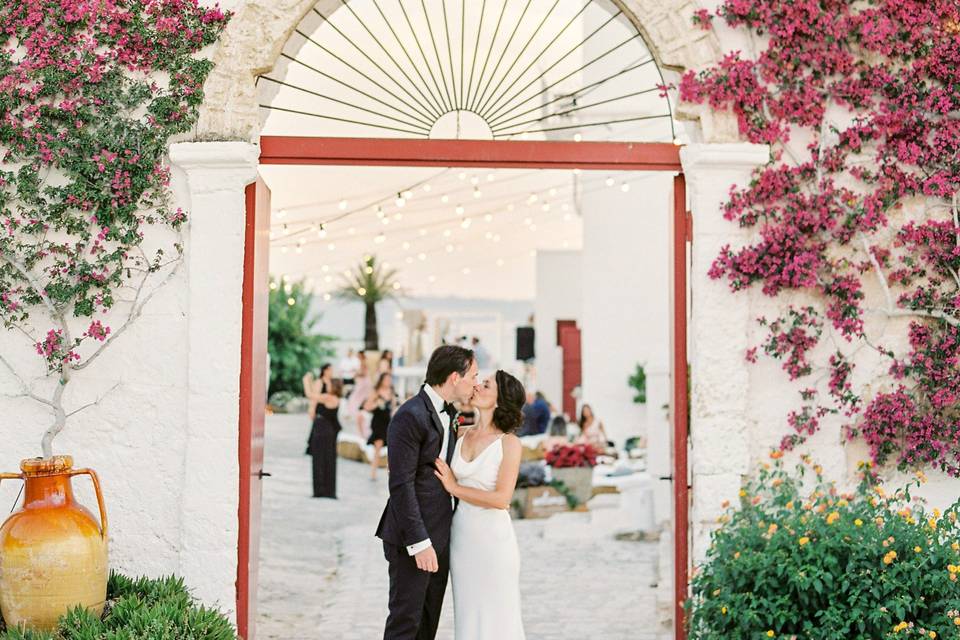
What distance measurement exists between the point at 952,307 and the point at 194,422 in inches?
139

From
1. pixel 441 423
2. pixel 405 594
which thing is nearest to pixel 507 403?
pixel 441 423

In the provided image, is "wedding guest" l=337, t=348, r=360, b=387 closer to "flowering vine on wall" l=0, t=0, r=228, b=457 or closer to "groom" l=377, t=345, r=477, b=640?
"flowering vine on wall" l=0, t=0, r=228, b=457

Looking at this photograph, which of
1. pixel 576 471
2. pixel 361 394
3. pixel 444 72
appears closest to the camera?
pixel 576 471

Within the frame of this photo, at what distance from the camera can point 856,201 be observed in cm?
467

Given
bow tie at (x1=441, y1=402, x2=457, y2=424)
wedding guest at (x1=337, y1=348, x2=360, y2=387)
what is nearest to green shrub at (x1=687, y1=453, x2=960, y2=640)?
bow tie at (x1=441, y1=402, x2=457, y2=424)

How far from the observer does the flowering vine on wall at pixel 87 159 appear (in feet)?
14.8

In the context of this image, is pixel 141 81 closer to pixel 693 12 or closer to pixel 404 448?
pixel 404 448

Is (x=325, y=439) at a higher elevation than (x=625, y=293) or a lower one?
lower

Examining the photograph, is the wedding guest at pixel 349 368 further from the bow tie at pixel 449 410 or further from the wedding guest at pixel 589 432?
the bow tie at pixel 449 410

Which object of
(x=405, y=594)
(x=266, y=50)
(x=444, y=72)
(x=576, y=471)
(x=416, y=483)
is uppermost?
(x=444, y=72)

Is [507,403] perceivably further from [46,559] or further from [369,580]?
[369,580]

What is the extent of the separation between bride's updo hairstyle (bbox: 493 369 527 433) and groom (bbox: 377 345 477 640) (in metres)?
0.14

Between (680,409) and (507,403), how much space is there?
0.87 m

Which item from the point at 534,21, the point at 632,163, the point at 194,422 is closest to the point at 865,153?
the point at 632,163
